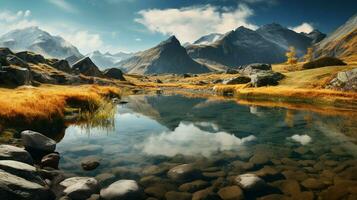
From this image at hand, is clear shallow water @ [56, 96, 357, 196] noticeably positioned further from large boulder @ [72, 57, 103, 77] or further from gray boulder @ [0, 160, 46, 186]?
large boulder @ [72, 57, 103, 77]

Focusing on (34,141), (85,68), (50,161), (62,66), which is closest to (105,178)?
(50,161)

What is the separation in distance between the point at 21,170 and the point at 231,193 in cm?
983

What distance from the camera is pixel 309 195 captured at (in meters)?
13.8

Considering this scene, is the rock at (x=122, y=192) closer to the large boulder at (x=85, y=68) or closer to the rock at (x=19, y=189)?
the rock at (x=19, y=189)

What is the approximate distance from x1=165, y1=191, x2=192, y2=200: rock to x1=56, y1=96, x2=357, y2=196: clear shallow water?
143 cm

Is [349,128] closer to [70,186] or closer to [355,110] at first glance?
[355,110]

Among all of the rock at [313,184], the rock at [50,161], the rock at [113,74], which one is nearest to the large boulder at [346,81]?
the rock at [313,184]

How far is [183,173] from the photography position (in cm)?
1656

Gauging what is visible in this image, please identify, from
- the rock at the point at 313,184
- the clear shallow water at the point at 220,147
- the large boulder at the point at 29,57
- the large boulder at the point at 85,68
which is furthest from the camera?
the large boulder at the point at 85,68

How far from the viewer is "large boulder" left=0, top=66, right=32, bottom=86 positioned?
151ft

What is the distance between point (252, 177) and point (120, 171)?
7.83 metres

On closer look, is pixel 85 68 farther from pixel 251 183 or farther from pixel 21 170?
pixel 251 183

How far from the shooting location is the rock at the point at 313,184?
14844mm

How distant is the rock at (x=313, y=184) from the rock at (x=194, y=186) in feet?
17.1
